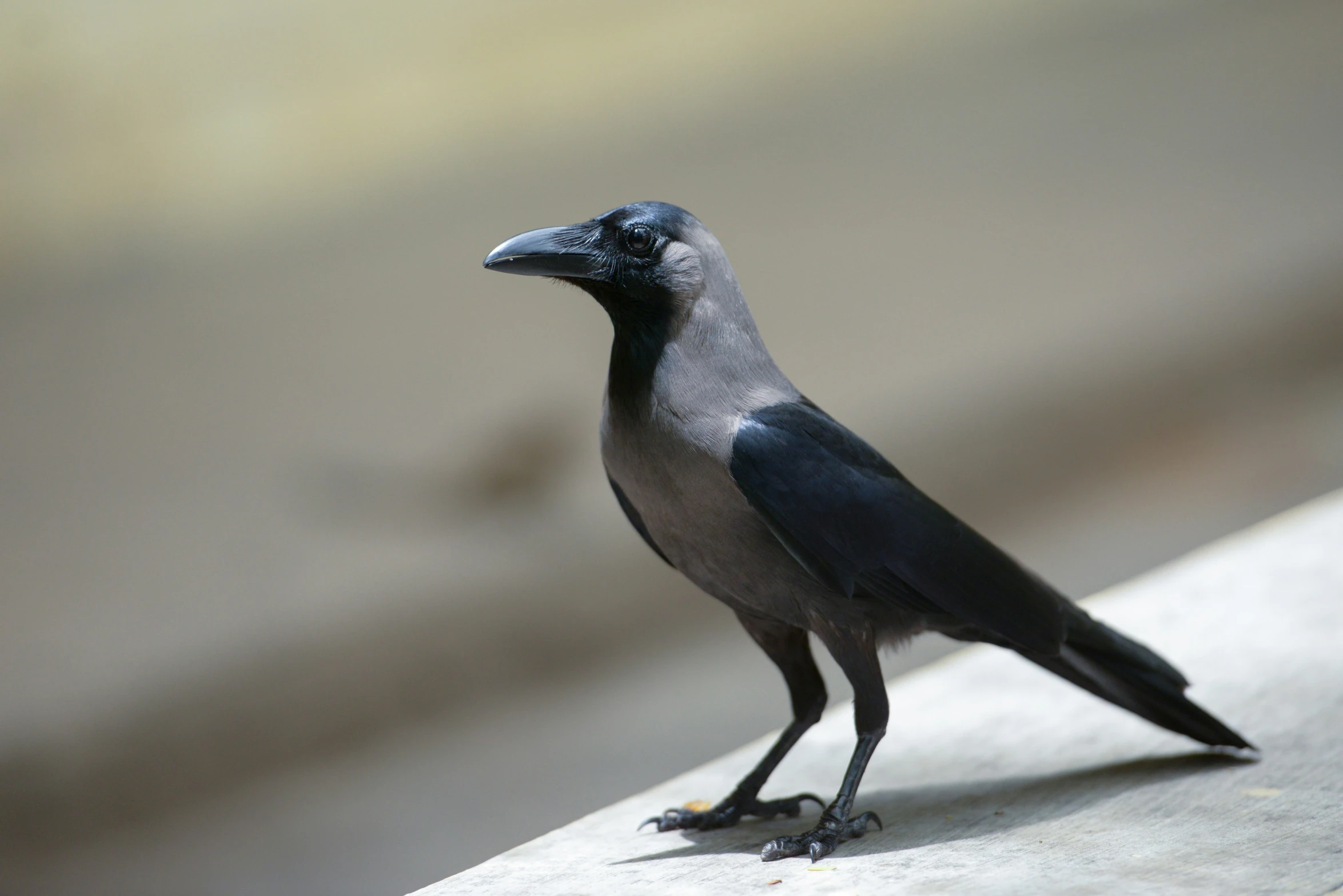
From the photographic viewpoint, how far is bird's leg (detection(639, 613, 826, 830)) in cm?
217

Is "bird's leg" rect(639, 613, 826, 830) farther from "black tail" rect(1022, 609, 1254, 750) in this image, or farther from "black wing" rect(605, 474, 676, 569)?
"black tail" rect(1022, 609, 1254, 750)

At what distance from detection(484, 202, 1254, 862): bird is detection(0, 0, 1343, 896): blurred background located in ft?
9.00

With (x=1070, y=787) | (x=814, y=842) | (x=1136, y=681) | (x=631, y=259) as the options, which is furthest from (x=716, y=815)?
(x=631, y=259)

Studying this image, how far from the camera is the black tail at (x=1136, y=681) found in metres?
2.30

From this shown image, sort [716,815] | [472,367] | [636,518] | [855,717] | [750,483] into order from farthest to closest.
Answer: [472,367] → [716,815] → [636,518] → [855,717] → [750,483]

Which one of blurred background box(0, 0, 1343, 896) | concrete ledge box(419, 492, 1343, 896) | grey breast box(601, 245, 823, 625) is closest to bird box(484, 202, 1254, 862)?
grey breast box(601, 245, 823, 625)

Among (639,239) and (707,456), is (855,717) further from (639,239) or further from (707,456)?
(639,239)

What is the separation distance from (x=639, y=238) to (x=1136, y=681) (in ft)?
4.21

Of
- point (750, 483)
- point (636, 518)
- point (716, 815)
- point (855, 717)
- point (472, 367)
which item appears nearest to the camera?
point (750, 483)

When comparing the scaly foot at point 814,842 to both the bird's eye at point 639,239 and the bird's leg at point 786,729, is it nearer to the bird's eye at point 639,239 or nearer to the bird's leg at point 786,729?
the bird's leg at point 786,729

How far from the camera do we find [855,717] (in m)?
2.01

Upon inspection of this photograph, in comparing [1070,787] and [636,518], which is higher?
[636,518]

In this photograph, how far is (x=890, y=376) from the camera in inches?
241

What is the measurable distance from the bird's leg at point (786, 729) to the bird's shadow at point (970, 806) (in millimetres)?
26
